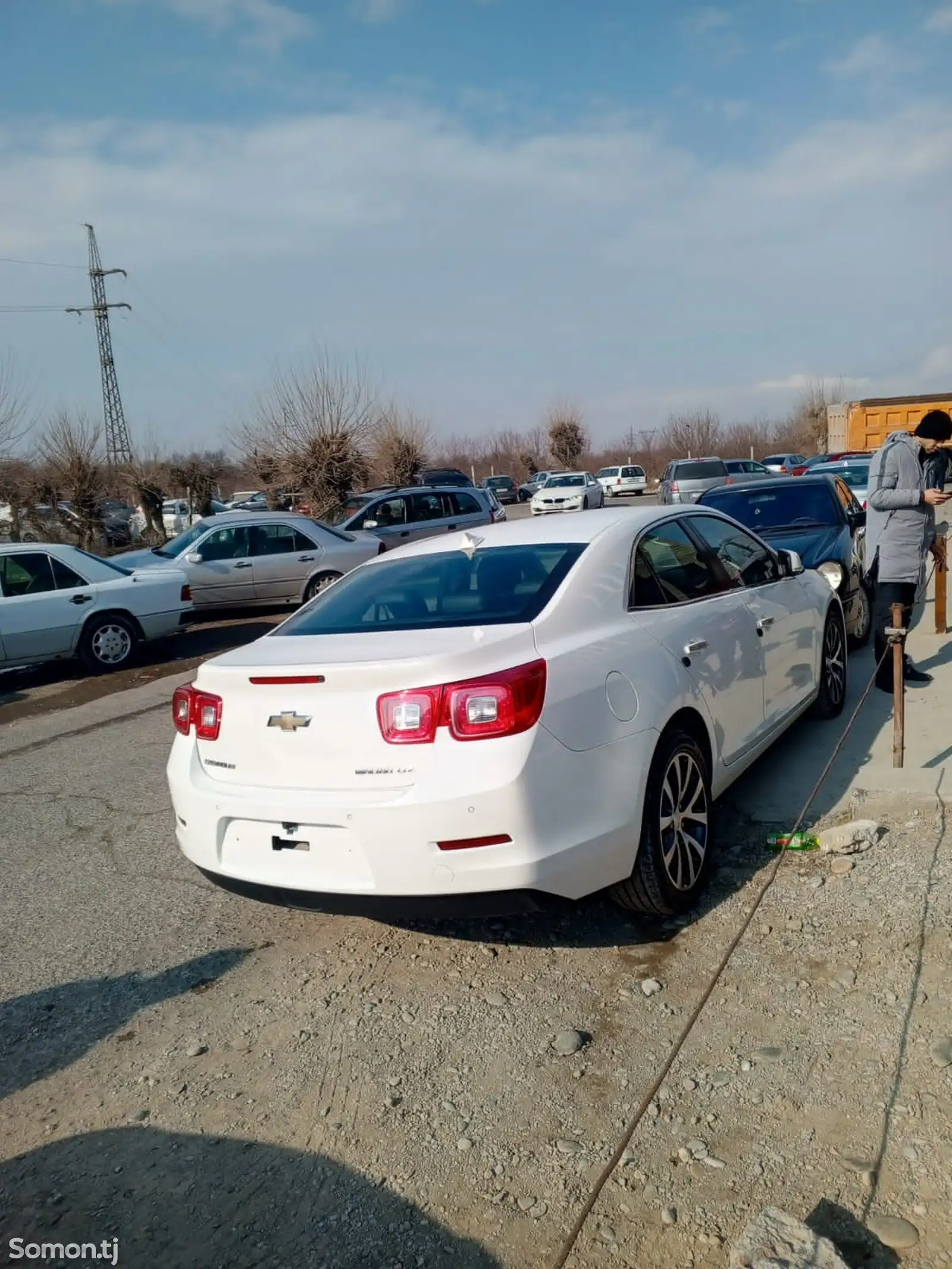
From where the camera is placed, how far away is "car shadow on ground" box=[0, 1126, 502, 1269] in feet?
7.87

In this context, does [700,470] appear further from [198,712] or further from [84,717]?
[198,712]

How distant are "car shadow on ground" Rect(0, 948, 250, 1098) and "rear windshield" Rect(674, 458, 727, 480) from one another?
28.1 m

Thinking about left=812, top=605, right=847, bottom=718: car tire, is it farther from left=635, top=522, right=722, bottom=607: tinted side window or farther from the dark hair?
left=635, top=522, right=722, bottom=607: tinted side window

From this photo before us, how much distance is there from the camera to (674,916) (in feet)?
13.0

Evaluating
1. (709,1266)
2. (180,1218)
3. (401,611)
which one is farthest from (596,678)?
(180,1218)

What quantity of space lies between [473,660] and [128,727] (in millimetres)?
5768

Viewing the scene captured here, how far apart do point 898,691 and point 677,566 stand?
1.40 m

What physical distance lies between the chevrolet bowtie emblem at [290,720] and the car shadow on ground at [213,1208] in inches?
50.6

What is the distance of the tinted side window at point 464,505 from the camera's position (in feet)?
62.4

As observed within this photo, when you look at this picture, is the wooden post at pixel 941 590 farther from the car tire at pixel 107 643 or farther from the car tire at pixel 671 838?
the car tire at pixel 107 643

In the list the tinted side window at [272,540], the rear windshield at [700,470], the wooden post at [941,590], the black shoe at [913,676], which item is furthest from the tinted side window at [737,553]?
the rear windshield at [700,470]

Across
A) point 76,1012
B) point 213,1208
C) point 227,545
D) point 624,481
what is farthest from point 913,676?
point 624,481

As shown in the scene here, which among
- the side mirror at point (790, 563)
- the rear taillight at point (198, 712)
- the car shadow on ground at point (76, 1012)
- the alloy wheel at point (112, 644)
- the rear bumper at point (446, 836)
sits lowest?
the car shadow on ground at point (76, 1012)

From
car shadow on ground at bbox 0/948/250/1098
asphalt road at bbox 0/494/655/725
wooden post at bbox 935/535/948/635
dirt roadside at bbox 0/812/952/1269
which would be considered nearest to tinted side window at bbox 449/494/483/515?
asphalt road at bbox 0/494/655/725
